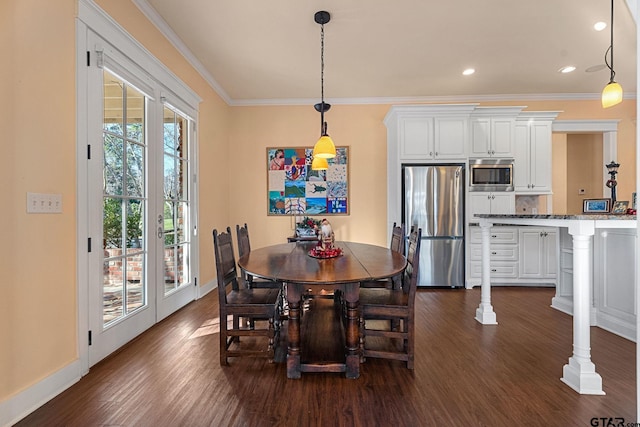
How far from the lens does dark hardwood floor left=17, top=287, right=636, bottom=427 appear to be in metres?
1.62

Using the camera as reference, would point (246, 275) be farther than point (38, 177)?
Yes

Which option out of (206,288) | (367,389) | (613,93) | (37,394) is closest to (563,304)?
(613,93)

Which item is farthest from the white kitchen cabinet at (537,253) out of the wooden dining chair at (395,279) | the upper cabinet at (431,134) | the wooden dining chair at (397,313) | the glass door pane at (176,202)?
the glass door pane at (176,202)

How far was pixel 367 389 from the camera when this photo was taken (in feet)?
6.10

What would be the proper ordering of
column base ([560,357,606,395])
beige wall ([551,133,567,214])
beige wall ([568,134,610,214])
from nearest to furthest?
column base ([560,357,606,395]), beige wall ([551,133,567,214]), beige wall ([568,134,610,214])

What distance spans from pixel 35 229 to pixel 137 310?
1.20 meters

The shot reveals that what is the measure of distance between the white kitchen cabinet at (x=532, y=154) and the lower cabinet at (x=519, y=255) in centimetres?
66

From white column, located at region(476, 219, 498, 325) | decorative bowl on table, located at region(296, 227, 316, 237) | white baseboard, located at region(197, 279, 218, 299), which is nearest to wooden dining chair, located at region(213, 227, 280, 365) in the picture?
white baseboard, located at region(197, 279, 218, 299)

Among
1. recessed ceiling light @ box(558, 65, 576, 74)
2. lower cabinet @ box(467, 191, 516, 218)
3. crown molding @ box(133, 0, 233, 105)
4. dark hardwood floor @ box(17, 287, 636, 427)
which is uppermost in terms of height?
recessed ceiling light @ box(558, 65, 576, 74)

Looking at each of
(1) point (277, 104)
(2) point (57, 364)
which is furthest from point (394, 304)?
(1) point (277, 104)

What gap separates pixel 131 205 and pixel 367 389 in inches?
93.4

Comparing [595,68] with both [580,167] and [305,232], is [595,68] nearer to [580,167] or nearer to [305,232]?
[580,167]

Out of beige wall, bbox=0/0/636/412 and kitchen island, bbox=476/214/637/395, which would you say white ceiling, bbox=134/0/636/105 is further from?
kitchen island, bbox=476/214/637/395

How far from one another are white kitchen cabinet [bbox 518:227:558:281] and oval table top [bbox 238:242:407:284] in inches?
110
